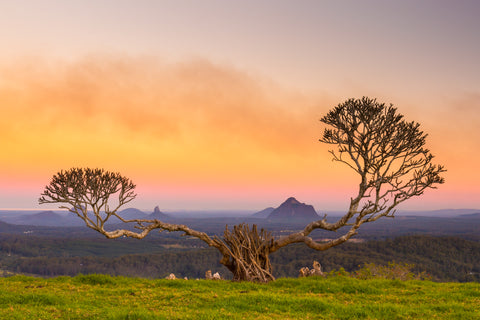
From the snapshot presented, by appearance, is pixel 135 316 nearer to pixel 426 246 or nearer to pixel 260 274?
pixel 260 274

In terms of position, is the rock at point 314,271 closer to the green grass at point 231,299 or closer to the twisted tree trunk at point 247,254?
the twisted tree trunk at point 247,254

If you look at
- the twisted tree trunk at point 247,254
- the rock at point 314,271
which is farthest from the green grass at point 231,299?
the rock at point 314,271

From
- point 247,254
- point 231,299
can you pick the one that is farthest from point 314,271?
point 231,299

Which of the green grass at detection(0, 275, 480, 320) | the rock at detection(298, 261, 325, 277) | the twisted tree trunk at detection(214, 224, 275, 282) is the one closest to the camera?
the green grass at detection(0, 275, 480, 320)

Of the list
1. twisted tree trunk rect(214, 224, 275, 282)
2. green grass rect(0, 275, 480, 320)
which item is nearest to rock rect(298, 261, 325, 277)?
twisted tree trunk rect(214, 224, 275, 282)

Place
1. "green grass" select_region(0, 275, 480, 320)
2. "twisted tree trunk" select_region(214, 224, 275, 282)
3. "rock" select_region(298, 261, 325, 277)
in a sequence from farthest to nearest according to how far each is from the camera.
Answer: "rock" select_region(298, 261, 325, 277) < "twisted tree trunk" select_region(214, 224, 275, 282) < "green grass" select_region(0, 275, 480, 320)

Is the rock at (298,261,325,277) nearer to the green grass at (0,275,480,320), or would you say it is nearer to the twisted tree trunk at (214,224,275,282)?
the twisted tree trunk at (214,224,275,282)

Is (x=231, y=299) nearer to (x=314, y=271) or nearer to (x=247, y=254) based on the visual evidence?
(x=247, y=254)

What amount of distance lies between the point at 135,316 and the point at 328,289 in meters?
9.98

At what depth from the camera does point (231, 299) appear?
14703 millimetres

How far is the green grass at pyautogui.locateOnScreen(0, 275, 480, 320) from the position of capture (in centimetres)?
1257

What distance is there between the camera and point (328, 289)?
17.4 m

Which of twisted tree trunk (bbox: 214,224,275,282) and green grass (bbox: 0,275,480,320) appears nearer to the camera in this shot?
green grass (bbox: 0,275,480,320)

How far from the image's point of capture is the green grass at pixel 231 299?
41.2ft
